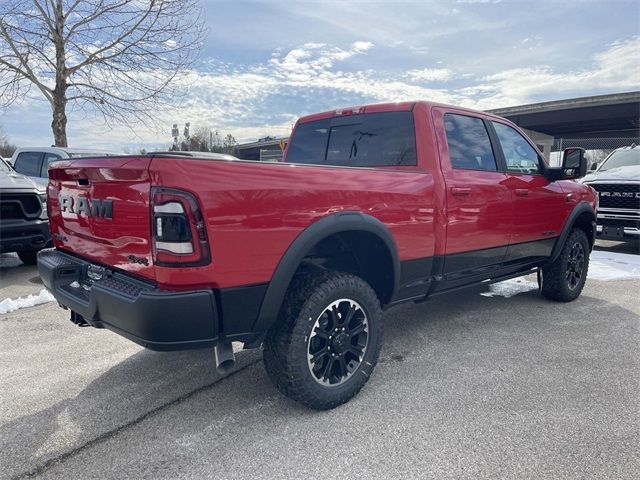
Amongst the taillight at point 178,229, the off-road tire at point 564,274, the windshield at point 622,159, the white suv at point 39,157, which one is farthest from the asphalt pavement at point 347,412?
the windshield at point 622,159

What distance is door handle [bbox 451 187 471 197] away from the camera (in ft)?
11.0

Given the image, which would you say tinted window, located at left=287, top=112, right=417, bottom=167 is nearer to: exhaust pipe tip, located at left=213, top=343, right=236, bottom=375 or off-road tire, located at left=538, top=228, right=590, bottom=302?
exhaust pipe tip, located at left=213, top=343, right=236, bottom=375

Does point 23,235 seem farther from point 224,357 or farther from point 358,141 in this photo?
point 224,357

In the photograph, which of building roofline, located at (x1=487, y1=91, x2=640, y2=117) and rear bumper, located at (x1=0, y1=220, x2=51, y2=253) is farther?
building roofline, located at (x1=487, y1=91, x2=640, y2=117)

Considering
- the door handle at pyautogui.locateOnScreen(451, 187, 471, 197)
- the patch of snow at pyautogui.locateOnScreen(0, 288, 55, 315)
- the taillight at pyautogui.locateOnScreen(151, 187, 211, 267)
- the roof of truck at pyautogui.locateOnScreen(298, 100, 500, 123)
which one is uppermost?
the roof of truck at pyautogui.locateOnScreen(298, 100, 500, 123)

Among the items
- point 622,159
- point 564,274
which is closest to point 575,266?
point 564,274

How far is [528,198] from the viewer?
4.18m

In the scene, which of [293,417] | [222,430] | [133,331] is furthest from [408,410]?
[133,331]

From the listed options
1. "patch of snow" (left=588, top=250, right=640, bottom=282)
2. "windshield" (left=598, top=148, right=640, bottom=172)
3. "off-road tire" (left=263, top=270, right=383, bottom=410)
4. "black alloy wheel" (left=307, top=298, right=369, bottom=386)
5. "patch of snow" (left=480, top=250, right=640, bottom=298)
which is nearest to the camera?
"off-road tire" (left=263, top=270, right=383, bottom=410)

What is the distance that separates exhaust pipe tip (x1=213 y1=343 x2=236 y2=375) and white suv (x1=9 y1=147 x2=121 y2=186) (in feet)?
25.0

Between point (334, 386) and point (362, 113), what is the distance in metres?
2.23

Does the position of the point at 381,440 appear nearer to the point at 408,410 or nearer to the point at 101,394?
the point at 408,410

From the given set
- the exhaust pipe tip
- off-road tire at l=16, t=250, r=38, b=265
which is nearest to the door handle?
the exhaust pipe tip

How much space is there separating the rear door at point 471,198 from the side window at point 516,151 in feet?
0.80
